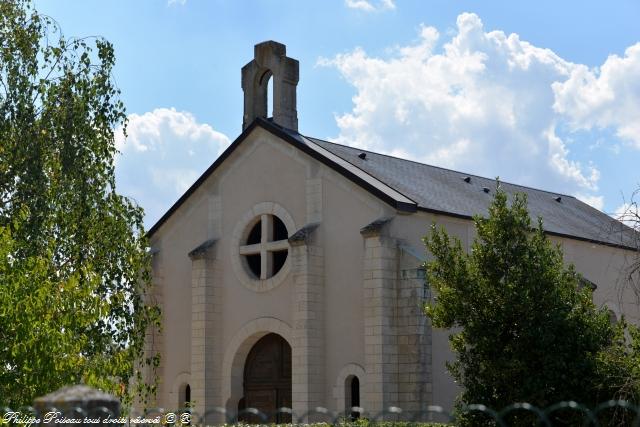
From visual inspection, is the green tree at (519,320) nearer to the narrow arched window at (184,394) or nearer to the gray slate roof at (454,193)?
the gray slate roof at (454,193)

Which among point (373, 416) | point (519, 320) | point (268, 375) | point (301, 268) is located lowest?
point (373, 416)

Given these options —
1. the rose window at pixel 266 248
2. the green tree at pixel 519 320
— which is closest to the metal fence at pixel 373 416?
the green tree at pixel 519 320

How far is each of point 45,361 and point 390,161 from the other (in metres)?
14.0

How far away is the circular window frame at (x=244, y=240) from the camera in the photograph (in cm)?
2167

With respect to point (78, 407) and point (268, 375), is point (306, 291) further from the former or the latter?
point (78, 407)

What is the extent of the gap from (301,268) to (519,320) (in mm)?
6601

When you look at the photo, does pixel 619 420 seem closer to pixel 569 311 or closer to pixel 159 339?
pixel 569 311

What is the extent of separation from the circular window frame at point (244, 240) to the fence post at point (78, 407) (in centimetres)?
1555

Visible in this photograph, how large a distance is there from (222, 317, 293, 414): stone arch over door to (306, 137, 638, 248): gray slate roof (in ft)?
14.2

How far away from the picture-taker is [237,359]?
2225 centimetres

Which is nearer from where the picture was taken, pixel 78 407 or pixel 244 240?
pixel 78 407

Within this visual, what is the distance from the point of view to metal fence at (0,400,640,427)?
224 inches

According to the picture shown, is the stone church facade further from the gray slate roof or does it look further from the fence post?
the fence post

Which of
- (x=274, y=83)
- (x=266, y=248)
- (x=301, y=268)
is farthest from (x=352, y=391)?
(x=274, y=83)
